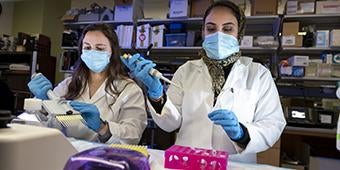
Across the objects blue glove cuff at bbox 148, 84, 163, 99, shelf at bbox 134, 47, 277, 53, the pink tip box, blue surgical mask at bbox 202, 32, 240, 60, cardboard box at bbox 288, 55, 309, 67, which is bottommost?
the pink tip box

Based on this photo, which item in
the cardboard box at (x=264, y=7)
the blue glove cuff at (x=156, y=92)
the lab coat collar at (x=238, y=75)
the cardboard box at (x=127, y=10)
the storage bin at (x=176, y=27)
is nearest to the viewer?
the blue glove cuff at (x=156, y=92)

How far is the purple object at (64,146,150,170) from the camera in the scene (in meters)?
0.45

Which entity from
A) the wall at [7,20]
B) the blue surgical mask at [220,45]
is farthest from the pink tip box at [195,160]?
the wall at [7,20]

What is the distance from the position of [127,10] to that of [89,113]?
2.37 m

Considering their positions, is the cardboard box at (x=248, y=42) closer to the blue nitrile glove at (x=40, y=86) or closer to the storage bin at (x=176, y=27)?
the storage bin at (x=176, y=27)

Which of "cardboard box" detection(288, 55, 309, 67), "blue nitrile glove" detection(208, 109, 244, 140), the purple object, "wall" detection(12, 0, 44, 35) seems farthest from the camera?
"wall" detection(12, 0, 44, 35)

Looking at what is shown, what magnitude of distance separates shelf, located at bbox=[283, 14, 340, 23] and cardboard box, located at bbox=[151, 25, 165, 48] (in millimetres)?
1182

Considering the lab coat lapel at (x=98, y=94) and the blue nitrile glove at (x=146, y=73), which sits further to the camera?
the lab coat lapel at (x=98, y=94)

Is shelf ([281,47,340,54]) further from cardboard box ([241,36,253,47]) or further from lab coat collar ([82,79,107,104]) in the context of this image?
lab coat collar ([82,79,107,104])

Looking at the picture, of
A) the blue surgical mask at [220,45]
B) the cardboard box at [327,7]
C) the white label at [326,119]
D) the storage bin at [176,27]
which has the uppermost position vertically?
the cardboard box at [327,7]

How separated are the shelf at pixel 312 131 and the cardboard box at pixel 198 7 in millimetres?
1354

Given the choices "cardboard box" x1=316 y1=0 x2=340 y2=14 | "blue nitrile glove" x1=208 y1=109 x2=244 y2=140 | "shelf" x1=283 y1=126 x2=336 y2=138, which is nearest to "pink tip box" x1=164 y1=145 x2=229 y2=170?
"blue nitrile glove" x1=208 y1=109 x2=244 y2=140

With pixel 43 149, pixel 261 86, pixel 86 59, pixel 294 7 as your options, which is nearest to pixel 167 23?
pixel 294 7

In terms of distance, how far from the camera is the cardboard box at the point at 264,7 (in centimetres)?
277
